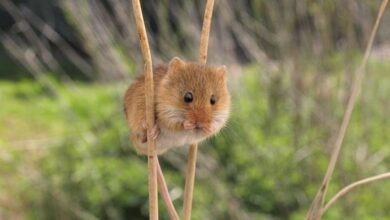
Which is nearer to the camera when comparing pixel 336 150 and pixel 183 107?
pixel 183 107

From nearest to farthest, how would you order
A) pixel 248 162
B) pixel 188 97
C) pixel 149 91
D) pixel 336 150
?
pixel 149 91
pixel 188 97
pixel 336 150
pixel 248 162

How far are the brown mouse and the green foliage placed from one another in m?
2.01

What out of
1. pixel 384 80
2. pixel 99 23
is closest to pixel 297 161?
pixel 99 23

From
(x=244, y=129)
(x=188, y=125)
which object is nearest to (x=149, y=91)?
(x=188, y=125)

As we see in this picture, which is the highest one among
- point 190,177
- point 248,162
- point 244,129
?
point 244,129

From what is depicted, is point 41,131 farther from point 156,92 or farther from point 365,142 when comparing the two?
point 156,92

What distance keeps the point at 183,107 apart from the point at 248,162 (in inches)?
110

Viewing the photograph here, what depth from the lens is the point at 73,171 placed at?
4180 millimetres

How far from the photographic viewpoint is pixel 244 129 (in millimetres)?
3928

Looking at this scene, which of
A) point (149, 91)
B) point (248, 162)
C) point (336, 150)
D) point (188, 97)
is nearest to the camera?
point (149, 91)

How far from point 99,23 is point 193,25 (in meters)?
0.50

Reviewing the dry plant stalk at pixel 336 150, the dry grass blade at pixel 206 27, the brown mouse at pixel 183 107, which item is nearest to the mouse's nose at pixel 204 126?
the brown mouse at pixel 183 107

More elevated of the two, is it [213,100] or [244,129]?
[244,129]

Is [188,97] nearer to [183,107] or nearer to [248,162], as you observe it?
[183,107]
